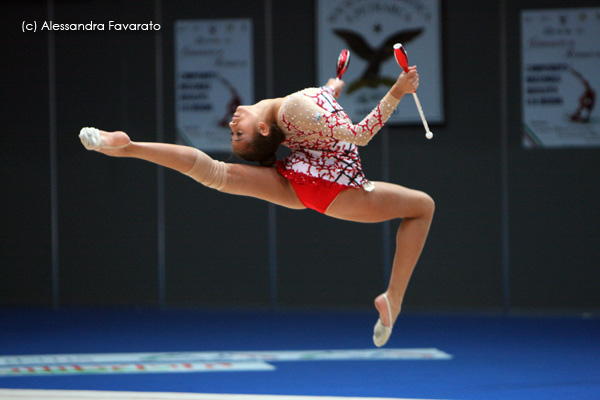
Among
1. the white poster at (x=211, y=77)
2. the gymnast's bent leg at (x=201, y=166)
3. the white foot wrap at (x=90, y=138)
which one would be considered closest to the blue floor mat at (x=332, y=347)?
the gymnast's bent leg at (x=201, y=166)

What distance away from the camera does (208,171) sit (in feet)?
10.2

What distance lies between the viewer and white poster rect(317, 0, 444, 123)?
6.74 m

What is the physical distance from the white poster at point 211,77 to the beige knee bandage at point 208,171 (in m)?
3.92

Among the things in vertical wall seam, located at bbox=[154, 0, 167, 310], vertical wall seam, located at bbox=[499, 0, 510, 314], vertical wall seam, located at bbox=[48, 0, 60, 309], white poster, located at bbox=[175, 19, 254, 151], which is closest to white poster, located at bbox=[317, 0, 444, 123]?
vertical wall seam, located at bbox=[499, 0, 510, 314]

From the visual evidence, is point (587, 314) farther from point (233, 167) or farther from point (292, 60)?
point (233, 167)

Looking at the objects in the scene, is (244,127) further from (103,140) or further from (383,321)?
(383,321)

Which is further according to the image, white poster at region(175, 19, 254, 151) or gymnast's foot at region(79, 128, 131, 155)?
white poster at region(175, 19, 254, 151)

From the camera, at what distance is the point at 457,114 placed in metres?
6.79

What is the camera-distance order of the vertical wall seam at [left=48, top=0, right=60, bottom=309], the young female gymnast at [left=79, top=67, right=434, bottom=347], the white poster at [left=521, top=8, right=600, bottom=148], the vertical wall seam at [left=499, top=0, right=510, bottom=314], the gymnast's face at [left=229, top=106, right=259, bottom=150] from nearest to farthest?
the young female gymnast at [left=79, top=67, right=434, bottom=347] → the gymnast's face at [left=229, top=106, right=259, bottom=150] → the white poster at [left=521, top=8, right=600, bottom=148] → the vertical wall seam at [left=499, top=0, right=510, bottom=314] → the vertical wall seam at [left=48, top=0, right=60, bottom=309]

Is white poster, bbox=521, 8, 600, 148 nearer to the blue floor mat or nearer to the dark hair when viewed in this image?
the blue floor mat

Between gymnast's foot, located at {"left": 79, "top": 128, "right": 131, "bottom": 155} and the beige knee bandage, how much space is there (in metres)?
0.32

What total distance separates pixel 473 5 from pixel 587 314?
2.90m

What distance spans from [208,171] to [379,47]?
4072 millimetres

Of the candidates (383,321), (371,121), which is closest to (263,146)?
(371,121)
